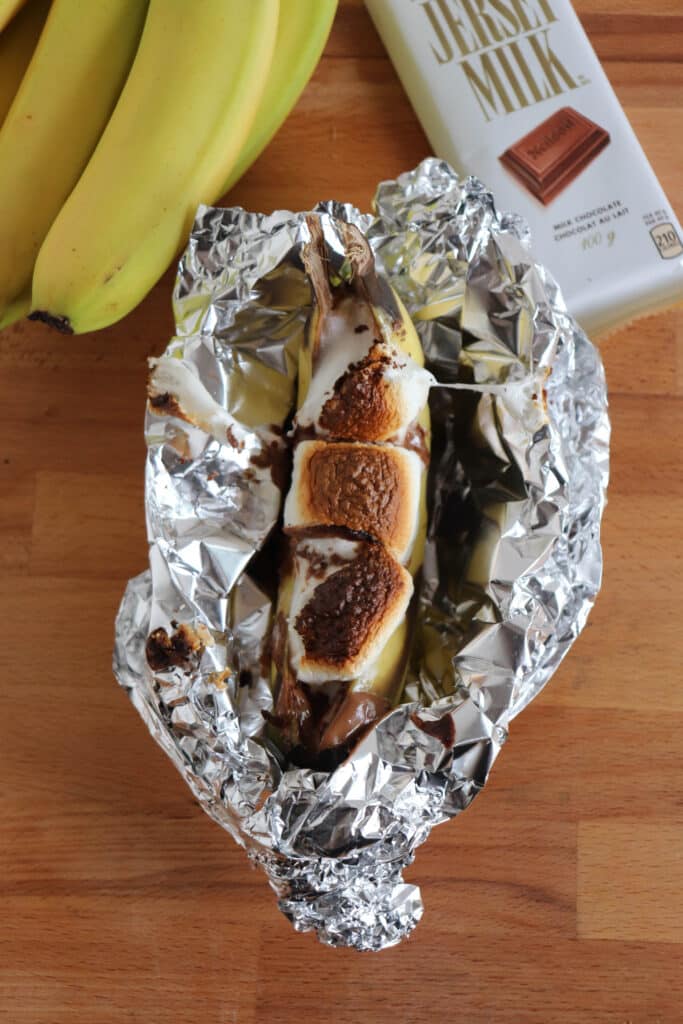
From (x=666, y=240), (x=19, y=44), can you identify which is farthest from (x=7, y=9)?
(x=666, y=240)

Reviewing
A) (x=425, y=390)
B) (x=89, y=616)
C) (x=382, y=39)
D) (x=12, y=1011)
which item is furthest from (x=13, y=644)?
(x=382, y=39)

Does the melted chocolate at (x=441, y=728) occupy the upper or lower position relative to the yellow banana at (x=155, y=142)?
lower

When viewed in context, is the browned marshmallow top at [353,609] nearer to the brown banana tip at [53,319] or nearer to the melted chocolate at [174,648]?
the melted chocolate at [174,648]

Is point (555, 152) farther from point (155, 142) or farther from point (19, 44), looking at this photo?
point (19, 44)

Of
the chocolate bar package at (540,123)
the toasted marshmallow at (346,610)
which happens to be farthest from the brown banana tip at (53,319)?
the chocolate bar package at (540,123)

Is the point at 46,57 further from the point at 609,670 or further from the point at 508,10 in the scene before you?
the point at 609,670

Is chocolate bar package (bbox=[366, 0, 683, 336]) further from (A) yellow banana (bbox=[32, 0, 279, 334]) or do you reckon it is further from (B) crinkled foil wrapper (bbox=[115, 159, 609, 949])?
(A) yellow banana (bbox=[32, 0, 279, 334])

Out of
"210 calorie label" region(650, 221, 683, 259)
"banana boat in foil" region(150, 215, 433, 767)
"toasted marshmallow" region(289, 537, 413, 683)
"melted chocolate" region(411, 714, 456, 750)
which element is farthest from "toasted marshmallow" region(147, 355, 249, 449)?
"210 calorie label" region(650, 221, 683, 259)
